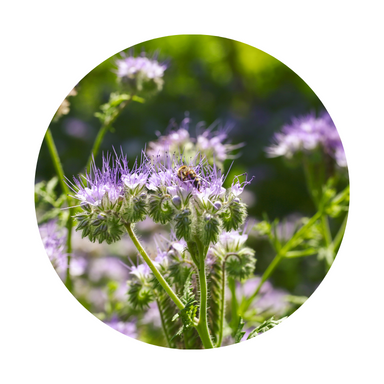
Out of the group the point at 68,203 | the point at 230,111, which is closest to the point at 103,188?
the point at 68,203

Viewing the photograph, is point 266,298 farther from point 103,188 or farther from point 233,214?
point 103,188

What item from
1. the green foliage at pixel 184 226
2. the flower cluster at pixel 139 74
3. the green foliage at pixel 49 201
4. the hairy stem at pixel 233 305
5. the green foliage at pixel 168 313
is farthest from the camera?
the flower cluster at pixel 139 74

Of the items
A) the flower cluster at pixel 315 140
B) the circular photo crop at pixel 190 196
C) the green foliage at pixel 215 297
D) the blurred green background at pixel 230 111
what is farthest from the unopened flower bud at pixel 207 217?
the blurred green background at pixel 230 111

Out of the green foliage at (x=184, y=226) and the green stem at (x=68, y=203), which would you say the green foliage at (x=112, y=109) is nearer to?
the green stem at (x=68, y=203)

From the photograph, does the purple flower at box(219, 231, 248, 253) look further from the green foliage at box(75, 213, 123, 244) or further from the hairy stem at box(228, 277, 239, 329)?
the green foliage at box(75, 213, 123, 244)

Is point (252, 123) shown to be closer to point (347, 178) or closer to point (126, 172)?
point (347, 178)

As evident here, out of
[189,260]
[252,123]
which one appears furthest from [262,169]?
[189,260]
